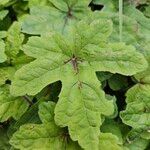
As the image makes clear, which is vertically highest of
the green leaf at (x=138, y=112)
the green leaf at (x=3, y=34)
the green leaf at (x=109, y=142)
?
the green leaf at (x=3, y=34)

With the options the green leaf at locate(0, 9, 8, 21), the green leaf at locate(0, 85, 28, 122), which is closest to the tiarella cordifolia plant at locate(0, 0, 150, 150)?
the green leaf at locate(0, 85, 28, 122)

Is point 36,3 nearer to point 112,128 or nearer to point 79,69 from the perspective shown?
point 79,69

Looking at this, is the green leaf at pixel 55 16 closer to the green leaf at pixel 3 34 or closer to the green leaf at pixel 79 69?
the green leaf at pixel 3 34

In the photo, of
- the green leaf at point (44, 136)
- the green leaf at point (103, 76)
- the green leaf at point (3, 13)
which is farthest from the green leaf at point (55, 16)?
the green leaf at point (44, 136)

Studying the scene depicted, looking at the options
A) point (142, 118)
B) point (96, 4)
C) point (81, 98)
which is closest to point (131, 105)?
point (142, 118)

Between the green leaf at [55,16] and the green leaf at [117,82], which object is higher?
the green leaf at [55,16]

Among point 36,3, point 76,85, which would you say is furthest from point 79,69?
point 36,3

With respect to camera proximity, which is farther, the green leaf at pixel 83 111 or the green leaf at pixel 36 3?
the green leaf at pixel 36 3
